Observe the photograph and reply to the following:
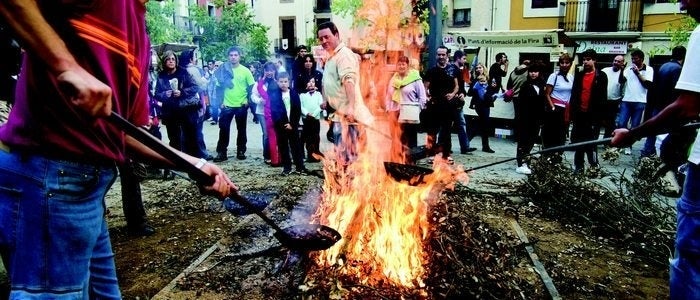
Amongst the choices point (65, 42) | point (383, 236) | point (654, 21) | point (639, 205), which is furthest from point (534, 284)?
point (654, 21)

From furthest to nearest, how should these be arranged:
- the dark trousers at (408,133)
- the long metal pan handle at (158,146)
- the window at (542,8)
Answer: the window at (542,8)
the dark trousers at (408,133)
the long metal pan handle at (158,146)

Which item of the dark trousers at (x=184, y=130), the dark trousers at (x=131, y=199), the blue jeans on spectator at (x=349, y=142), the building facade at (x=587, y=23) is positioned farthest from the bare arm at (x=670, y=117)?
the building facade at (x=587, y=23)

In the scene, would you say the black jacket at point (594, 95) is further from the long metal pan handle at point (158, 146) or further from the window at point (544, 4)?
the window at point (544, 4)

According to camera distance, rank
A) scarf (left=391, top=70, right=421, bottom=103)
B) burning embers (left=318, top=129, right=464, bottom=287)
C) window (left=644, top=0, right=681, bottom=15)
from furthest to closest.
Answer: window (left=644, top=0, right=681, bottom=15) < scarf (left=391, top=70, right=421, bottom=103) < burning embers (left=318, top=129, right=464, bottom=287)

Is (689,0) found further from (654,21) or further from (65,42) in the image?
(654,21)

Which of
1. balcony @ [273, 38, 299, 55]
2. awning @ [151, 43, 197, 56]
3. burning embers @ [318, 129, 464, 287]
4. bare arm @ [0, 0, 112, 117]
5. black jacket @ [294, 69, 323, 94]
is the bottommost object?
burning embers @ [318, 129, 464, 287]

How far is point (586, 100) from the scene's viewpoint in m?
8.45

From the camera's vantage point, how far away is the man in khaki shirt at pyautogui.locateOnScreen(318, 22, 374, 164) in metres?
6.49

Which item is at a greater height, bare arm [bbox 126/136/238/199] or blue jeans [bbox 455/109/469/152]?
bare arm [bbox 126/136/238/199]

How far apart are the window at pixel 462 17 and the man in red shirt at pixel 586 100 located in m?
21.0

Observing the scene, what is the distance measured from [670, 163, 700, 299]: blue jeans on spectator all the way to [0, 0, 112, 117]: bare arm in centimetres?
318

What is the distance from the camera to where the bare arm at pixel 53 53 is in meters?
1.56

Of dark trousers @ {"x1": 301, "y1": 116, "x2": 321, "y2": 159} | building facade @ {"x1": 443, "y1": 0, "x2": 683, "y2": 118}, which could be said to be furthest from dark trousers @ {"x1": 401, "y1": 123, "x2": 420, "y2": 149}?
building facade @ {"x1": 443, "y1": 0, "x2": 683, "y2": 118}

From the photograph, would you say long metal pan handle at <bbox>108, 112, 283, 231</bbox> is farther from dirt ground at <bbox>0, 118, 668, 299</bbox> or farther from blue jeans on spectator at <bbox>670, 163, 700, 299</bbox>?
blue jeans on spectator at <bbox>670, 163, 700, 299</bbox>
